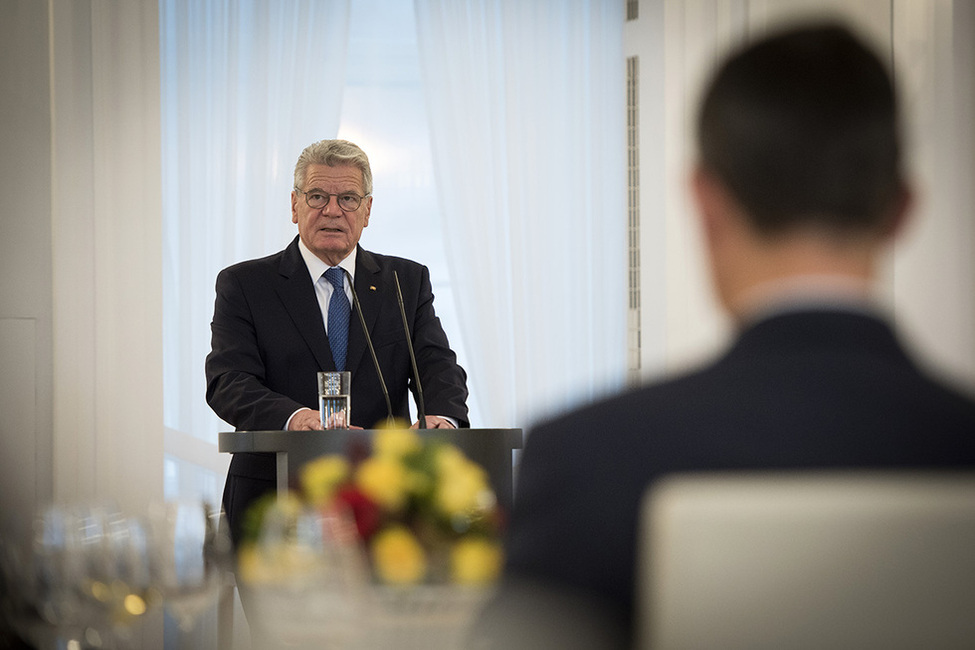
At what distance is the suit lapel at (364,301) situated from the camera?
142 inches

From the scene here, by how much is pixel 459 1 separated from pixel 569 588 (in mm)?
5559

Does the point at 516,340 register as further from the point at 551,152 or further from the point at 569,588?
the point at 569,588

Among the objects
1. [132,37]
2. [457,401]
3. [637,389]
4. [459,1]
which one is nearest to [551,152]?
[459,1]

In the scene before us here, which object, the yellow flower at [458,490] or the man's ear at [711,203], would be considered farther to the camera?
the yellow flower at [458,490]

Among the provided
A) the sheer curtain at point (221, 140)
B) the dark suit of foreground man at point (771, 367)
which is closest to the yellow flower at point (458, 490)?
the dark suit of foreground man at point (771, 367)

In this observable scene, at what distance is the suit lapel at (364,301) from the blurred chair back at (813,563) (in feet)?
9.51

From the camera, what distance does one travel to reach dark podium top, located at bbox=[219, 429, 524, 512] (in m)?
2.68

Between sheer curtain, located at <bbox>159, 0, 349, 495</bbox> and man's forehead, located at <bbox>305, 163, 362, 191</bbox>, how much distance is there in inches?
73.9

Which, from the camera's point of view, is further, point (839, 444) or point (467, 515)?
point (467, 515)

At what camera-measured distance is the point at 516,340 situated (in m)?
5.94

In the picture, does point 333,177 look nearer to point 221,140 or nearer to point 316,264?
point 316,264

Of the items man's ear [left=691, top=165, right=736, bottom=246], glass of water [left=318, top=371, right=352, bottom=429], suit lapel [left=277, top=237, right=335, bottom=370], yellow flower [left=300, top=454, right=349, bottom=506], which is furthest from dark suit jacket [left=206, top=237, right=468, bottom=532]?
man's ear [left=691, top=165, right=736, bottom=246]

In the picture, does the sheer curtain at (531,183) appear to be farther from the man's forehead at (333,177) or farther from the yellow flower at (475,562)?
the yellow flower at (475,562)

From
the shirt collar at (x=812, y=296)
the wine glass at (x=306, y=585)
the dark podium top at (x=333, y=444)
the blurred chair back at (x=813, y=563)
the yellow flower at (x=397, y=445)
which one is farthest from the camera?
the dark podium top at (x=333, y=444)
